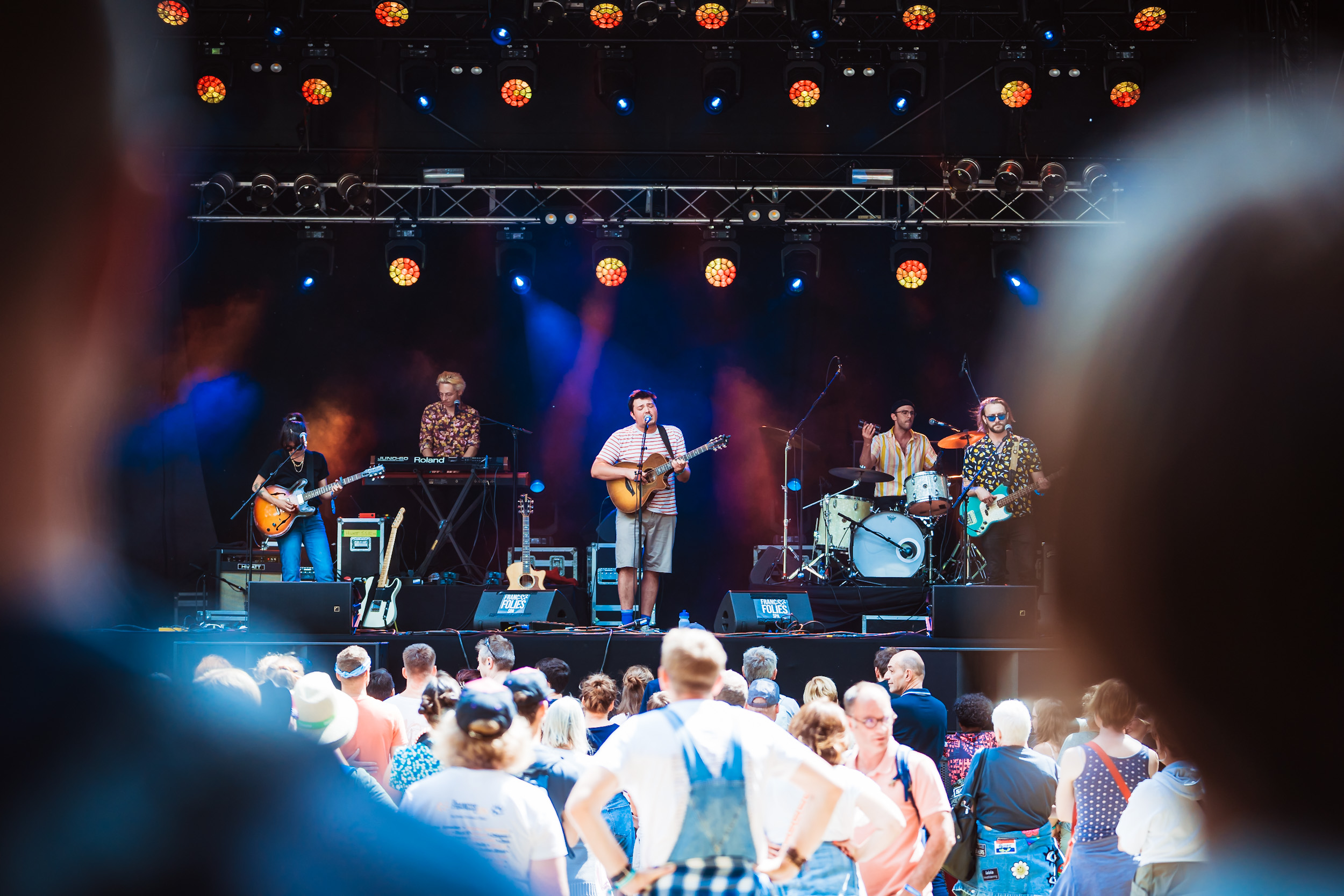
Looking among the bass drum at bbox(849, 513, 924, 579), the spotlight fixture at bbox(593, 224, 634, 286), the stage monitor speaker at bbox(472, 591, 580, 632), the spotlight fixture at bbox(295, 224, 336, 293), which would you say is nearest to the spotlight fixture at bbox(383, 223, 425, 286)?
the spotlight fixture at bbox(295, 224, 336, 293)

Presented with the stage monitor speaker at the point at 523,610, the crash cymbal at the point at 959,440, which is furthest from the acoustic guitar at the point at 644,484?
the crash cymbal at the point at 959,440

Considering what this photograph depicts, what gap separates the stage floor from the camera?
7.91 meters

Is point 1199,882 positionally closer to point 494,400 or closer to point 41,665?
point 41,665

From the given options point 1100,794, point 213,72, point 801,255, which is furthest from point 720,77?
point 1100,794

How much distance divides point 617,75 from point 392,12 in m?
2.14

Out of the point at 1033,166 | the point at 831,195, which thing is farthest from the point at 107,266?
the point at 1033,166

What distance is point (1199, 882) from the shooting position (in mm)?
3580

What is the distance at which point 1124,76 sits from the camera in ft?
33.9

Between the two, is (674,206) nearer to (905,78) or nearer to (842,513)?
(905,78)

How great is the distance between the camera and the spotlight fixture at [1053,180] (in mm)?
10367

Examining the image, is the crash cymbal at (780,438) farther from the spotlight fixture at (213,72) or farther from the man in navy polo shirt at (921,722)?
the man in navy polo shirt at (921,722)

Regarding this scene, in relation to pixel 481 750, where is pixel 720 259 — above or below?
above

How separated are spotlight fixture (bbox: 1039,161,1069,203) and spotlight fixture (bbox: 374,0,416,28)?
20.1 feet

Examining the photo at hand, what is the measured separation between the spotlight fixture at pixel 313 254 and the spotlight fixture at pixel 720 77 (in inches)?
165
